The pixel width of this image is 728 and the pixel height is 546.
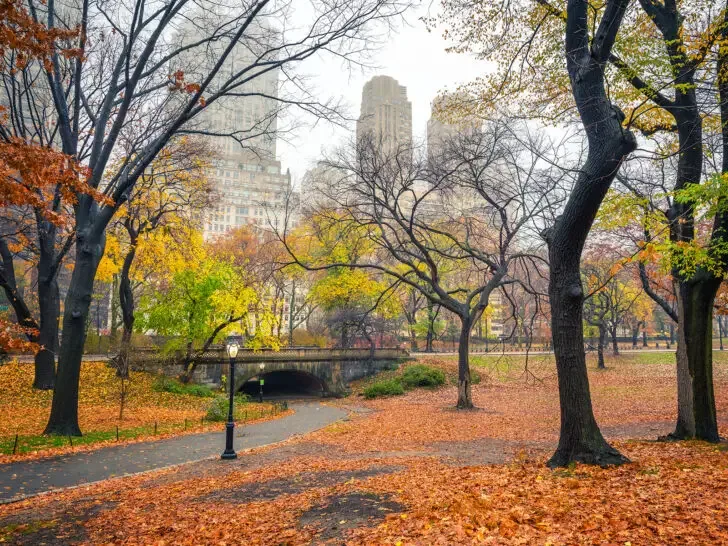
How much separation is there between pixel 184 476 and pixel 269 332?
18.7 meters

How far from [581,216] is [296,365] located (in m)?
27.6

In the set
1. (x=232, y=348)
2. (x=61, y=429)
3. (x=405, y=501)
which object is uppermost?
→ (x=232, y=348)

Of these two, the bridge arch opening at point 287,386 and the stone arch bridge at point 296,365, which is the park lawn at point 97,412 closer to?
the stone arch bridge at point 296,365

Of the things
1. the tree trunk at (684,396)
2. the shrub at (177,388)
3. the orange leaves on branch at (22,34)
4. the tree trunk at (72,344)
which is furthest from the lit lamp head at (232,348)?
the shrub at (177,388)

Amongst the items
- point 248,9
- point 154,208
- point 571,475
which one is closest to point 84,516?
point 571,475

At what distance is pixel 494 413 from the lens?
19.6 meters

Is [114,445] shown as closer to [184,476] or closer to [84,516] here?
[184,476]

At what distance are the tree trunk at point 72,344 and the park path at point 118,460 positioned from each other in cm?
155

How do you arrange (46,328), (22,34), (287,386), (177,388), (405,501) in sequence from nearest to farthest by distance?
(405,501)
(22,34)
(46,328)
(177,388)
(287,386)

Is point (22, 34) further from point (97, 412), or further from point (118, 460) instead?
point (97, 412)

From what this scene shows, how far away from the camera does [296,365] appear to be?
107 ft

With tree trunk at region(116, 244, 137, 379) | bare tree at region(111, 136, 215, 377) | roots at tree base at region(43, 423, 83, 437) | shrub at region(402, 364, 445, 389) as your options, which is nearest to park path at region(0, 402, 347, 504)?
roots at tree base at region(43, 423, 83, 437)

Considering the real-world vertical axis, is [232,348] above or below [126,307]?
below

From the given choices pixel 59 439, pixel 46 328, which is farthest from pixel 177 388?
pixel 59 439
